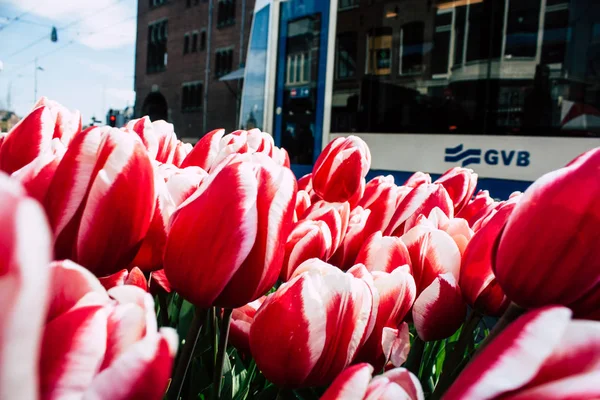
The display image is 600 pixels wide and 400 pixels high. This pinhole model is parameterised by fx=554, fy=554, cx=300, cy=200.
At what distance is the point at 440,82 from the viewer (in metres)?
5.46

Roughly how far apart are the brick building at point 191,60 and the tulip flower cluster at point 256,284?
25.3m

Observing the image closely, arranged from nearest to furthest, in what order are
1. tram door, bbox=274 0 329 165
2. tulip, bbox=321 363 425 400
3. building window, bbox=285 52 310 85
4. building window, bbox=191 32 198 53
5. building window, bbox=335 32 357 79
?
tulip, bbox=321 363 425 400 → building window, bbox=335 32 357 79 → tram door, bbox=274 0 329 165 → building window, bbox=285 52 310 85 → building window, bbox=191 32 198 53

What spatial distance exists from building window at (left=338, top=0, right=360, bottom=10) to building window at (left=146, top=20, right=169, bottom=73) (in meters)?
27.8

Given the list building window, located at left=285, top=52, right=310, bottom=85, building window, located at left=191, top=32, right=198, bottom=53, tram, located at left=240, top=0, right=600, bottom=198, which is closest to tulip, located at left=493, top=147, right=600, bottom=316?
tram, located at left=240, top=0, right=600, bottom=198

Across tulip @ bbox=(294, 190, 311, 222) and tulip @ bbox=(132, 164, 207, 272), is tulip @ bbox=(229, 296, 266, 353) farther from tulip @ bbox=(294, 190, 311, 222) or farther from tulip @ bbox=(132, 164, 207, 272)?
tulip @ bbox=(294, 190, 311, 222)

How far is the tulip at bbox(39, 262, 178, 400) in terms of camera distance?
267mm

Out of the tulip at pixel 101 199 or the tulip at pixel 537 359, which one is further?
the tulip at pixel 101 199

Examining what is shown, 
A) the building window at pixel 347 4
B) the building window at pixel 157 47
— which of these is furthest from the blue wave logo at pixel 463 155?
the building window at pixel 157 47

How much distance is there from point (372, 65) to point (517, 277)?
5.72 m

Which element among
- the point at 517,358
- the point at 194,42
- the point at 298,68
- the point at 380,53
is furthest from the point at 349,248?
the point at 194,42

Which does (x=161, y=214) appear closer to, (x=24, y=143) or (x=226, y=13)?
(x=24, y=143)

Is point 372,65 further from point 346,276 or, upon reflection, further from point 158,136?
point 346,276

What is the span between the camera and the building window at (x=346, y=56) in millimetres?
6020

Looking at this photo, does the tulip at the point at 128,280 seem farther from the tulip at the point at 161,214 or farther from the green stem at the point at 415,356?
the green stem at the point at 415,356
